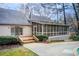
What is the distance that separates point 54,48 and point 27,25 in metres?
0.57

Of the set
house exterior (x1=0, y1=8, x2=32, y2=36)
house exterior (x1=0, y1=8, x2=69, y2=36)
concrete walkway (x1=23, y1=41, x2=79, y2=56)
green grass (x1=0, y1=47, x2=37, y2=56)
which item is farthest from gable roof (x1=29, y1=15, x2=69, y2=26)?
green grass (x1=0, y1=47, x2=37, y2=56)

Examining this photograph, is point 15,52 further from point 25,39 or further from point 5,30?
point 5,30

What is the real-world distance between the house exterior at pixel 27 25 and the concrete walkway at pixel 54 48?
0.18m

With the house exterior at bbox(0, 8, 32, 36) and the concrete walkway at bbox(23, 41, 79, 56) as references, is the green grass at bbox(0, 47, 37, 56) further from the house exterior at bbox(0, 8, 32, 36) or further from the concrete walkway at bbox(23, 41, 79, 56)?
the house exterior at bbox(0, 8, 32, 36)

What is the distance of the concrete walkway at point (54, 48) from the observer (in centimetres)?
324

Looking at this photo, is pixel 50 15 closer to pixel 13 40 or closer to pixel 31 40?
pixel 31 40

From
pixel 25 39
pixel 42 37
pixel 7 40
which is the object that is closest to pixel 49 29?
pixel 42 37

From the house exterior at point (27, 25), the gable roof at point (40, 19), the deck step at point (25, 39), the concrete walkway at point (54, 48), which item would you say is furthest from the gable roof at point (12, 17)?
the concrete walkway at point (54, 48)

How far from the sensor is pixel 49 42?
11.0 feet

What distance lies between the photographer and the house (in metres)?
3.23

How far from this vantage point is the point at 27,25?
326cm

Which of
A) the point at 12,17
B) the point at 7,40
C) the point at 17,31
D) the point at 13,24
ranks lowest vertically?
the point at 7,40

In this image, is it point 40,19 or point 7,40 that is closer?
point 7,40

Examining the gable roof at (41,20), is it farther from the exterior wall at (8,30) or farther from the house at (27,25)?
the exterior wall at (8,30)
